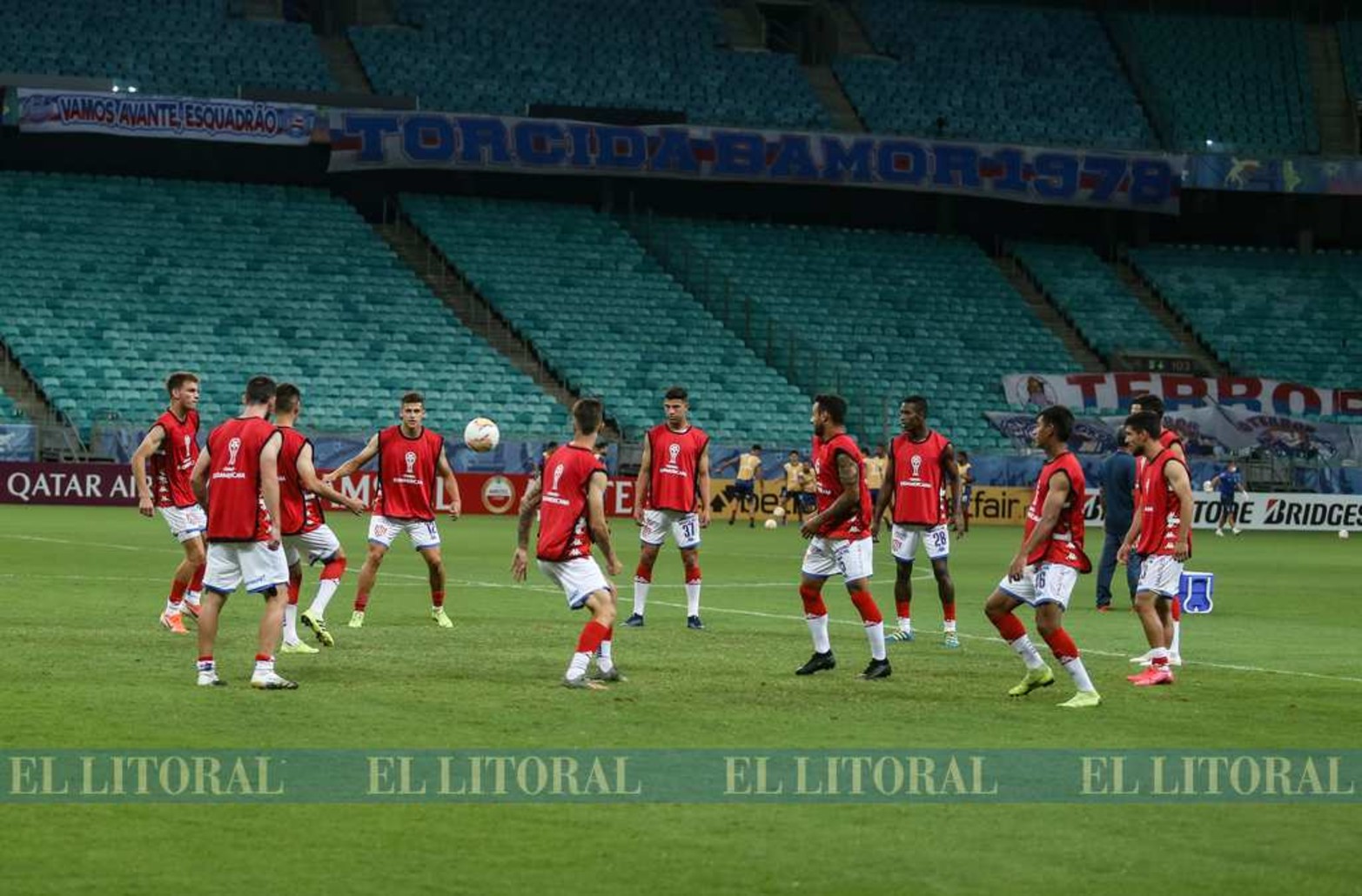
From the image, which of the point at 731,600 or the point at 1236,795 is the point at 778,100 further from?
the point at 1236,795

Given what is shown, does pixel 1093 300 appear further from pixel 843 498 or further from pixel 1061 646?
pixel 1061 646

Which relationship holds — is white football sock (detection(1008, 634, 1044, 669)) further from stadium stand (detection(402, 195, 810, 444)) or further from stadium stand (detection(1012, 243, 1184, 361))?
stadium stand (detection(1012, 243, 1184, 361))

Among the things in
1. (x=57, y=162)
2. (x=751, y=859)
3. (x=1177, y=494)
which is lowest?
(x=751, y=859)

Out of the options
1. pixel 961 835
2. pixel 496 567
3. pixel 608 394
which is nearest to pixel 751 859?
pixel 961 835

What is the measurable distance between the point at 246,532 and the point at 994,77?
59.8 metres

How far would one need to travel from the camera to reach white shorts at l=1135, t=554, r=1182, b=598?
18375 mm

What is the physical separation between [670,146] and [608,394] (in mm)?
9475

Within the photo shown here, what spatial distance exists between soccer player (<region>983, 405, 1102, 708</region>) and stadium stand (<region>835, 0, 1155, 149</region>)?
179 ft

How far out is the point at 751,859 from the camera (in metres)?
10.0

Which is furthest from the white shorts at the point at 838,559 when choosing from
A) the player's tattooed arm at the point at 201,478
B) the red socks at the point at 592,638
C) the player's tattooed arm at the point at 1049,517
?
the player's tattooed arm at the point at 201,478

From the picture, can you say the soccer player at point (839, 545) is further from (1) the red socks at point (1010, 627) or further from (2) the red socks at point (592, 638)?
(2) the red socks at point (592, 638)

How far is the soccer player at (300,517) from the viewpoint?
18156mm

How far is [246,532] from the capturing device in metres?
16.0

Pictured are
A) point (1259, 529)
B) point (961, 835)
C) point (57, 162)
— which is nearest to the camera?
point (961, 835)
